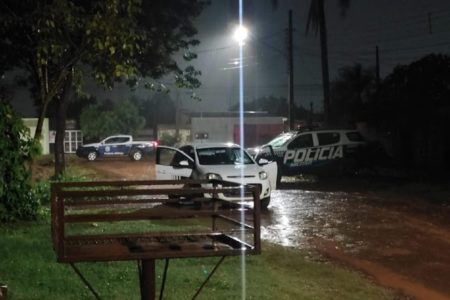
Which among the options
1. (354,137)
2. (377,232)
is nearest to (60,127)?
(354,137)

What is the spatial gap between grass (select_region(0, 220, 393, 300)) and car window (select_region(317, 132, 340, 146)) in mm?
12802

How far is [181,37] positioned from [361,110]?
45.0ft

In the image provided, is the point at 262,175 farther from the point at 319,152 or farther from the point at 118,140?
the point at 118,140

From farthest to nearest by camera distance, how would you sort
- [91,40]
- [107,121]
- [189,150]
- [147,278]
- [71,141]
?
[107,121] < [71,141] < [189,150] < [91,40] < [147,278]

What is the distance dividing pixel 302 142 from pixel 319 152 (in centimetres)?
65

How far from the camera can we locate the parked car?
4006 centimetres

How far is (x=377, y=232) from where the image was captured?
11.8 m

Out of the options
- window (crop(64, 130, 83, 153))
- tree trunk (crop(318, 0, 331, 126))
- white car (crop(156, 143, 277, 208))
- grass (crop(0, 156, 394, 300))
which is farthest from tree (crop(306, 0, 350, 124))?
window (crop(64, 130, 83, 153))

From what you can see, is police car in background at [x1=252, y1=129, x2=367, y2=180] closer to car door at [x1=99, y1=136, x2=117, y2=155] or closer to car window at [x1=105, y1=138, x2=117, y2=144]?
car door at [x1=99, y1=136, x2=117, y2=155]

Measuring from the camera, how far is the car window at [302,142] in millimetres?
21516

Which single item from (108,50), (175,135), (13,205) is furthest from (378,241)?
(175,135)

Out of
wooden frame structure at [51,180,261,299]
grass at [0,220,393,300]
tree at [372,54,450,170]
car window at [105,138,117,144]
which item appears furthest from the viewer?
car window at [105,138,117,144]

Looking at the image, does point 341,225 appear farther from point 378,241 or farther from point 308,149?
point 308,149

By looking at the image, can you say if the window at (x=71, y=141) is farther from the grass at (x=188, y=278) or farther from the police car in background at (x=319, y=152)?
the grass at (x=188, y=278)
